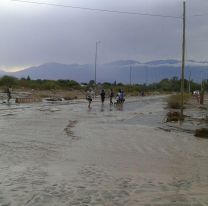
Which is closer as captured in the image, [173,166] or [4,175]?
[4,175]

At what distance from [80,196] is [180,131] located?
1593 cm

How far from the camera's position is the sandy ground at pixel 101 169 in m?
9.22

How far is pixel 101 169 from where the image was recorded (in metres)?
12.7

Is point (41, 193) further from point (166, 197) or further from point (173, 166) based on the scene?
point (173, 166)

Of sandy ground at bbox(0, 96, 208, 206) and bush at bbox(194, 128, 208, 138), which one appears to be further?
bush at bbox(194, 128, 208, 138)

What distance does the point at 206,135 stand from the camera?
22.5 m

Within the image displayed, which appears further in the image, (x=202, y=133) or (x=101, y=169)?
(x=202, y=133)

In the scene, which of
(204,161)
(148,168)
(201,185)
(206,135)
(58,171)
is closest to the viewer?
(201,185)

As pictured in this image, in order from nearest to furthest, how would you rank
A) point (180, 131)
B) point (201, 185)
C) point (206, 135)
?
point (201, 185) → point (206, 135) → point (180, 131)

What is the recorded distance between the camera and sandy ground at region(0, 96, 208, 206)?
30.2ft

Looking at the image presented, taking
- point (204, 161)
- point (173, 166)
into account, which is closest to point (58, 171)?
point (173, 166)

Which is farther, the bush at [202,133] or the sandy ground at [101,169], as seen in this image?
the bush at [202,133]

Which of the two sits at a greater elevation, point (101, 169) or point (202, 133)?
point (101, 169)

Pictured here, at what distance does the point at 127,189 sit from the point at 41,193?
1.79 m
